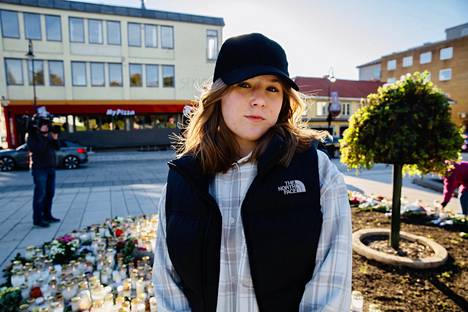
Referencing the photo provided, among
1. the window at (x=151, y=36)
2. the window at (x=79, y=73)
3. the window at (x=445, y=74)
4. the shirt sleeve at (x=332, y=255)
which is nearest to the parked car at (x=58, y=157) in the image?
the window at (x=79, y=73)

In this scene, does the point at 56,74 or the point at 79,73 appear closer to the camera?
the point at 56,74

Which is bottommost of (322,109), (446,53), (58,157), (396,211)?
(58,157)

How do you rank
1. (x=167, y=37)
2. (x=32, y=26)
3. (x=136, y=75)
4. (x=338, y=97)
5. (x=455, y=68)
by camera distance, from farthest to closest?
(x=455, y=68)
(x=338, y=97)
(x=167, y=37)
(x=136, y=75)
(x=32, y=26)

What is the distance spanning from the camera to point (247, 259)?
130 cm

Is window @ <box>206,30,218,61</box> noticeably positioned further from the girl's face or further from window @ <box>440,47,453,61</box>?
window @ <box>440,47,453,61</box>

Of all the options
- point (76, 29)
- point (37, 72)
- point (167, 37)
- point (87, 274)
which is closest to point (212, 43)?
point (167, 37)

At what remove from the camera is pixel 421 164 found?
11.8 feet

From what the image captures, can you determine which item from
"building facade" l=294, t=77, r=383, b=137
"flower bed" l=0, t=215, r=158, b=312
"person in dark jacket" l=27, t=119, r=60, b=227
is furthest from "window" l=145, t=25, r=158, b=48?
"flower bed" l=0, t=215, r=158, b=312

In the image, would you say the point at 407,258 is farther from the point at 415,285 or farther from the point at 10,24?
the point at 10,24

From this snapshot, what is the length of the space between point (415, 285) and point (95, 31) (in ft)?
87.2

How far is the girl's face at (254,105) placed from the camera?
141 centimetres

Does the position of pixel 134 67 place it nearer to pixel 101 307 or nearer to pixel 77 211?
pixel 77 211

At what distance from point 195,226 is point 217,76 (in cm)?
75

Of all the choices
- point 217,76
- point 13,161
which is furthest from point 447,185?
point 13,161
